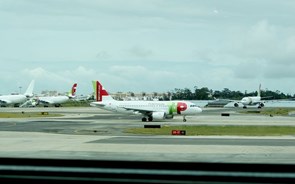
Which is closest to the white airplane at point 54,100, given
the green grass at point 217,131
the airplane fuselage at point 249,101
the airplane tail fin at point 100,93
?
the airplane fuselage at point 249,101

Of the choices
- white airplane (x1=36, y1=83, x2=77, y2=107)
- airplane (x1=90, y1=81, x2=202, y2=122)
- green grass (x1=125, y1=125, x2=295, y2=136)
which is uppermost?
white airplane (x1=36, y1=83, x2=77, y2=107)

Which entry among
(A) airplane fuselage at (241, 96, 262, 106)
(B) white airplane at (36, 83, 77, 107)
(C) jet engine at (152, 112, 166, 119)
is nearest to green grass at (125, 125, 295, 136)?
(C) jet engine at (152, 112, 166, 119)

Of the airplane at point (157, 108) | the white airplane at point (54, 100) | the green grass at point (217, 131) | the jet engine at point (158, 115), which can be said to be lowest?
the green grass at point (217, 131)

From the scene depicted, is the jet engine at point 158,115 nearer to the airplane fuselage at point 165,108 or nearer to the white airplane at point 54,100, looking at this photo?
the airplane fuselage at point 165,108

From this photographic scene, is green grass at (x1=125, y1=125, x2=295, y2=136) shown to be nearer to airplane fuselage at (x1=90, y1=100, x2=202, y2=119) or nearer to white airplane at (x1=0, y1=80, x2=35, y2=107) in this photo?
airplane fuselage at (x1=90, y1=100, x2=202, y2=119)

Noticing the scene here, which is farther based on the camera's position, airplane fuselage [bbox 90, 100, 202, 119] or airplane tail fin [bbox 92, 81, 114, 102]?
airplane tail fin [bbox 92, 81, 114, 102]

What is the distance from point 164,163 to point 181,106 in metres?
69.4

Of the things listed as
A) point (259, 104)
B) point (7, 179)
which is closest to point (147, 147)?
point (7, 179)

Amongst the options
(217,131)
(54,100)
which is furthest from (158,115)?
(54,100)

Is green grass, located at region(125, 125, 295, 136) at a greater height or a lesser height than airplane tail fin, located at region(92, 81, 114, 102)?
lesser

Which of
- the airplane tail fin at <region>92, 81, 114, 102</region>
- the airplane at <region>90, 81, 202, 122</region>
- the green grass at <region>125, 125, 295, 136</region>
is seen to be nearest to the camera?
the green grass at <region>125, 125, 295, 136</region>

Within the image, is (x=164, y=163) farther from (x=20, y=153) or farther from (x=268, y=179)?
(x=20, y=153)

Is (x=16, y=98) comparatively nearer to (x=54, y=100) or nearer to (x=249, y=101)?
(x=54, y=100)

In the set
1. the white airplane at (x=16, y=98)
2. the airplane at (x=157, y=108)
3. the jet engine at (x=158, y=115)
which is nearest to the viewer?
the jet engine at (x=158, y=115)
